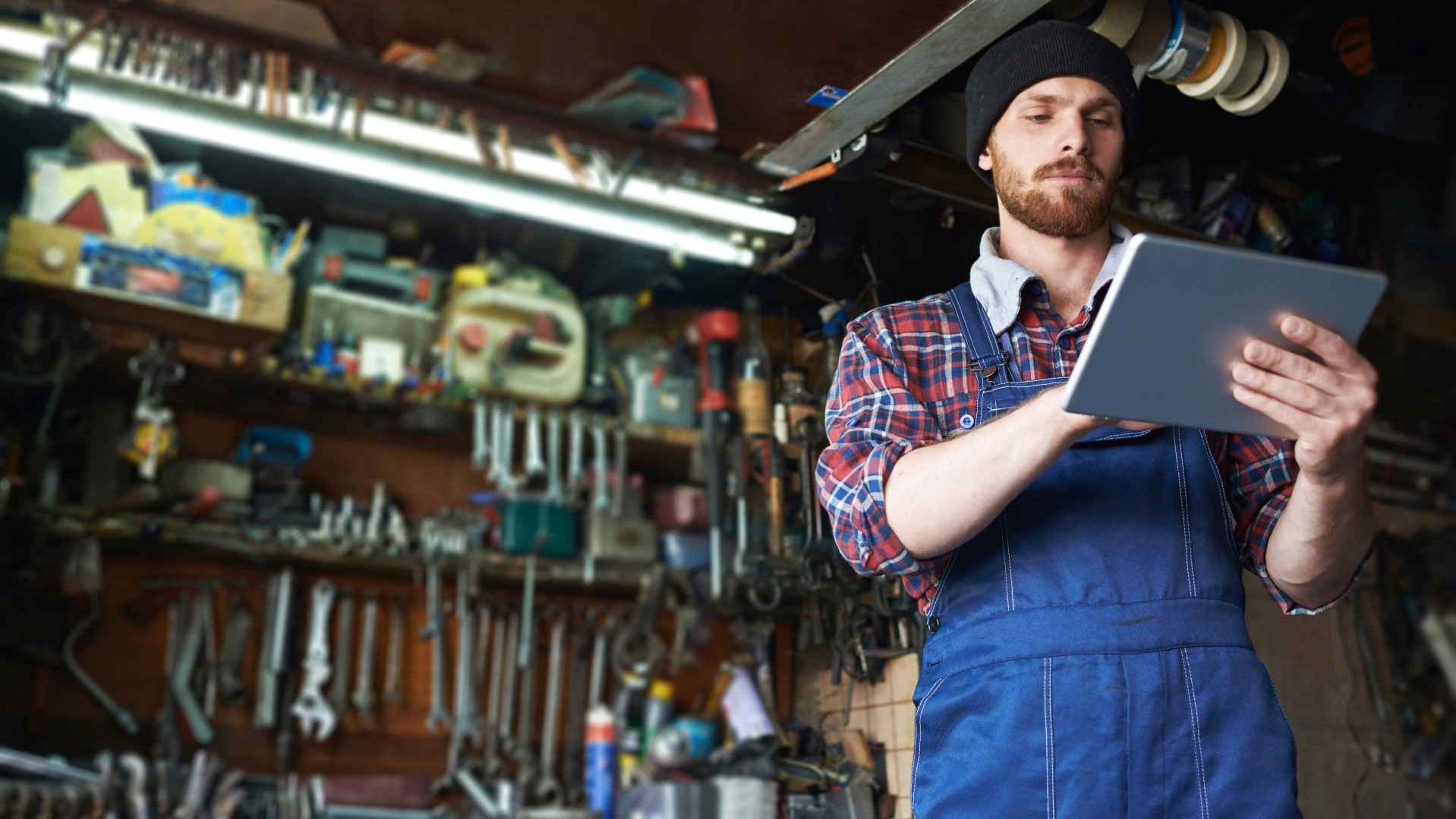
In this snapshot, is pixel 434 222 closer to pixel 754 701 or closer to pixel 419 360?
pixel 419 360

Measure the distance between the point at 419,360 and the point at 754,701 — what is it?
200cm

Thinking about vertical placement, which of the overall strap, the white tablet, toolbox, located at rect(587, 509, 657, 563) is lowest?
the white tablet

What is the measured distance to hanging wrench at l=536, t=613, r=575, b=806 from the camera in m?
3.65

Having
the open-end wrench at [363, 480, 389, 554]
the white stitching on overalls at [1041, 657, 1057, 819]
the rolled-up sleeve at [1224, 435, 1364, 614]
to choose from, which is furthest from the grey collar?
the open-end wrench at [363, 480, 389, 554]

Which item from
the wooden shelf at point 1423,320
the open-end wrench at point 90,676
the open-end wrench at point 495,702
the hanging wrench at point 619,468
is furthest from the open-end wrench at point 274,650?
the wooden shelf at point 1423,320

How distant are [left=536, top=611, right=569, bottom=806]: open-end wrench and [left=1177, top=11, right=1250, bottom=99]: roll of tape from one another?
8.81 ft

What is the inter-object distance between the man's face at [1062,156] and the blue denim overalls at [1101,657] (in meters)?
0.16

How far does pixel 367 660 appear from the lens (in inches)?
144

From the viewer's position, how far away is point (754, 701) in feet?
6.48

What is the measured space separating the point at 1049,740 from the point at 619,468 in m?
2.81

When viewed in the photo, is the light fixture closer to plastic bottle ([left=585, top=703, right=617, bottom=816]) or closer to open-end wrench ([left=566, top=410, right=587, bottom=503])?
open-end wrench ([left=566, top=410, right=587, bottom=503])

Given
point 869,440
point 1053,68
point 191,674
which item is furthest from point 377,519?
point 1053,68

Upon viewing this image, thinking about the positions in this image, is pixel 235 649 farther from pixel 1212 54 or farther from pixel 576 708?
pixel 1212 54

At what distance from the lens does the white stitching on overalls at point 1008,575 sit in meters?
1.11
